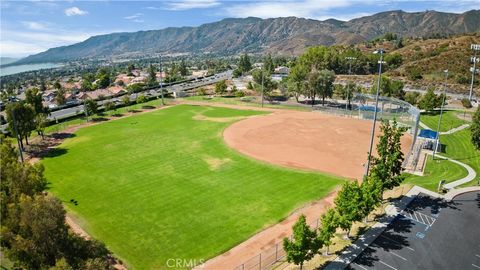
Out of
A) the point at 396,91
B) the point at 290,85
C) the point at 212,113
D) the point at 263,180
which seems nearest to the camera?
the point at 263,180

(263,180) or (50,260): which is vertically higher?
(50,260)

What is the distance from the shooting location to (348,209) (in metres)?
27.0

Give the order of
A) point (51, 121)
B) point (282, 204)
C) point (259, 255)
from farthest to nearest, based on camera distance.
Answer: point (51, 121) → point (282, 204) → point (259, 255)

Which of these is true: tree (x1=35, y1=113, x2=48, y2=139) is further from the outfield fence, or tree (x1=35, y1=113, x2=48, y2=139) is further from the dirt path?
the outfield fence

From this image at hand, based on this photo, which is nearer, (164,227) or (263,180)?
(164,227)

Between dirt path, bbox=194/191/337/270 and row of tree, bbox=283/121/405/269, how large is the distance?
1.95m

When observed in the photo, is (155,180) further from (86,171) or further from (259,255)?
(259,255)

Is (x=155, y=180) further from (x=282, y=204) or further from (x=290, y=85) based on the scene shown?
(x=290, y=85)

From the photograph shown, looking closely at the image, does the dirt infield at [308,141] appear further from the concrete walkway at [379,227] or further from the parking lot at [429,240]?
the parking lot at [429,240]

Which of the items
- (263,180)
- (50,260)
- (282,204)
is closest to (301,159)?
(263,180)

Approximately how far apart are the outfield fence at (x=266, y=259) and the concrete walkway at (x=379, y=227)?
4.01 meters

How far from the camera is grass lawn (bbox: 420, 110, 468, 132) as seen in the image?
214 feet

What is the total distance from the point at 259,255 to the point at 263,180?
15.2 meters

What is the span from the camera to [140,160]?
159 ft
